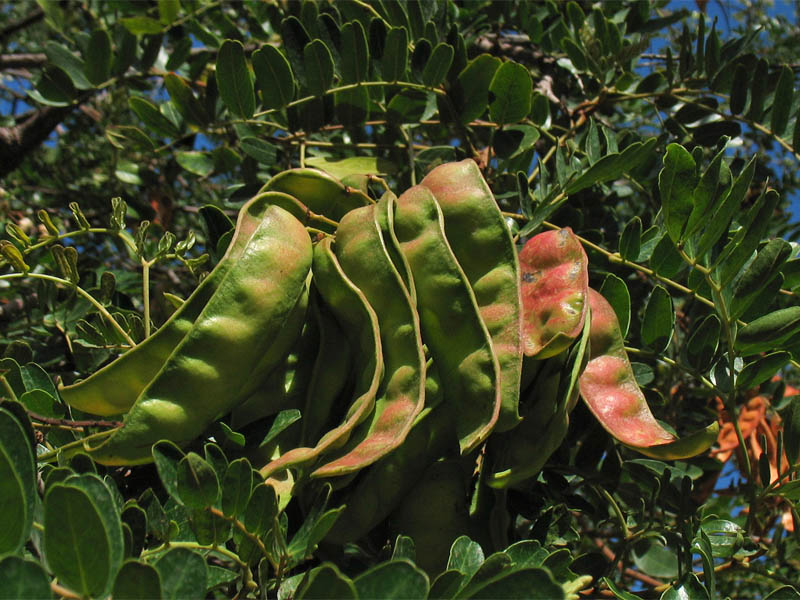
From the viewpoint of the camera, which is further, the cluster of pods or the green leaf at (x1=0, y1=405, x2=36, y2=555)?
the cluster of pods

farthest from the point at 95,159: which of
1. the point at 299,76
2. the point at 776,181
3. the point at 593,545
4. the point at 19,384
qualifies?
the point at 776,181

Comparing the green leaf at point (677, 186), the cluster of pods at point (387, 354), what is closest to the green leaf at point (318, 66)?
the cluster of pods at point (387, 354)

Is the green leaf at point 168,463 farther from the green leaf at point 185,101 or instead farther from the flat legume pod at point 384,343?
the green leaf at point 185,101

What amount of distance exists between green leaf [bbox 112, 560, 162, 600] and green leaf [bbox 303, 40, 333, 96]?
1.26 m

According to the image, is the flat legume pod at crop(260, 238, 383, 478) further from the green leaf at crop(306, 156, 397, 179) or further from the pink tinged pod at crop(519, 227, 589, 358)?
the green leaf at crop(306, 156, 397, 179)

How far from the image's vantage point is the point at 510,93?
173 centimetres

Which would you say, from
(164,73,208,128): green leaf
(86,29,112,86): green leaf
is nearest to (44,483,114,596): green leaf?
(164,73,208,128): green leaf

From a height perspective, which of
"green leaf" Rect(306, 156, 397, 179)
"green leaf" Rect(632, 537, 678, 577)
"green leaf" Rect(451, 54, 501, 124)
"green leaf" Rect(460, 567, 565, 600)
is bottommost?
"green leaf" Rect(632, 537, 678, 577)

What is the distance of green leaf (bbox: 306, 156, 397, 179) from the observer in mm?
1660

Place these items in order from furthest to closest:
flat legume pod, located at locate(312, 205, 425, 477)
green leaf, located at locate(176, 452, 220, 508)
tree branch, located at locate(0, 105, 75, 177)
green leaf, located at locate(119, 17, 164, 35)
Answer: tree branch, located at locate(0, 105, 75, 177) → green leaf, located at locate(119, 17, 164, 35) → flat legume pod, located at locate(312, 205, 425, 477) → green leaf, located at locate(176, 452, 220, 508)

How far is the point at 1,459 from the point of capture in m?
0.80

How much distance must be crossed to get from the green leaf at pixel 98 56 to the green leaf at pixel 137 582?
1.67 m

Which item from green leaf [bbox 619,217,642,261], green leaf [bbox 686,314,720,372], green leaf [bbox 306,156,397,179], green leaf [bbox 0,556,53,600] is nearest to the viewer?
green leaf [bbox 0,556,53,600]

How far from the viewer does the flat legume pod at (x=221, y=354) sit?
1.07m
